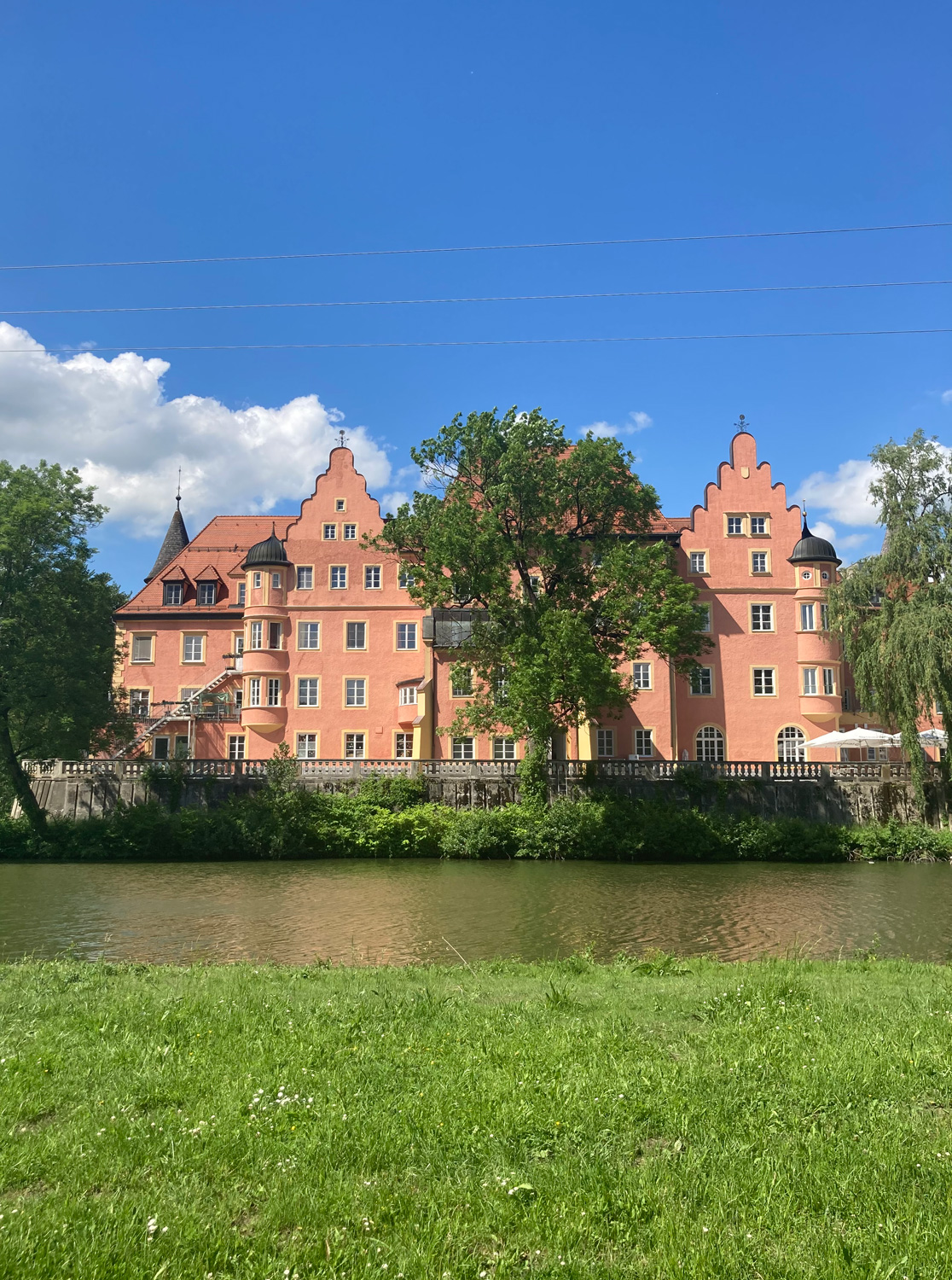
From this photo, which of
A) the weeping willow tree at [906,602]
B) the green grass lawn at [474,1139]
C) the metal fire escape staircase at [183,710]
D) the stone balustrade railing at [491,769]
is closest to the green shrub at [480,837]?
the stone balustrade railing at [491,769]

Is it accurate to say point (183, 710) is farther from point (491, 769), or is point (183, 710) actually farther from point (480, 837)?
point (480, 837)

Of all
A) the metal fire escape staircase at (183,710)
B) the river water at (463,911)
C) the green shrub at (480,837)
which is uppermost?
the metal fire escape staircase at (183,710)

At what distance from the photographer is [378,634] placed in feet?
162

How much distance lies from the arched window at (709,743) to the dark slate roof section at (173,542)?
35.8 meters

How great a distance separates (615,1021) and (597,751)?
39.1 meters

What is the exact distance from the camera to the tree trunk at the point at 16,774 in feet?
123

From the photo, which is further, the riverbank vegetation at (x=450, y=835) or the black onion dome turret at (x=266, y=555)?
the black onion dome turret at (x=266, y=555)

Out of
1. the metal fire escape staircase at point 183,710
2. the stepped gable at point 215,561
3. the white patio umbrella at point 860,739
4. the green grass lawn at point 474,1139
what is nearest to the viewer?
the green grass lawn at point 474,1139

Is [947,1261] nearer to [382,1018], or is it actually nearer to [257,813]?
[382,1018]

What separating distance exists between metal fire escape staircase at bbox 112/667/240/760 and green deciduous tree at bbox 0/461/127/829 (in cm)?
688

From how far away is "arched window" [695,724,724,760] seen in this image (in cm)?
4759

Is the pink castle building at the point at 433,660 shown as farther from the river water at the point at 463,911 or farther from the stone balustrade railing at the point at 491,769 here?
the river water at the point at 463,911

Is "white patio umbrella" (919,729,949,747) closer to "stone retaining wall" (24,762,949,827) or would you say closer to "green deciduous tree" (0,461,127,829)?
"stone retaining wall" (24,762,949,827)

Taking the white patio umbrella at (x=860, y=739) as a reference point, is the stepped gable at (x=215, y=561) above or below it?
above
